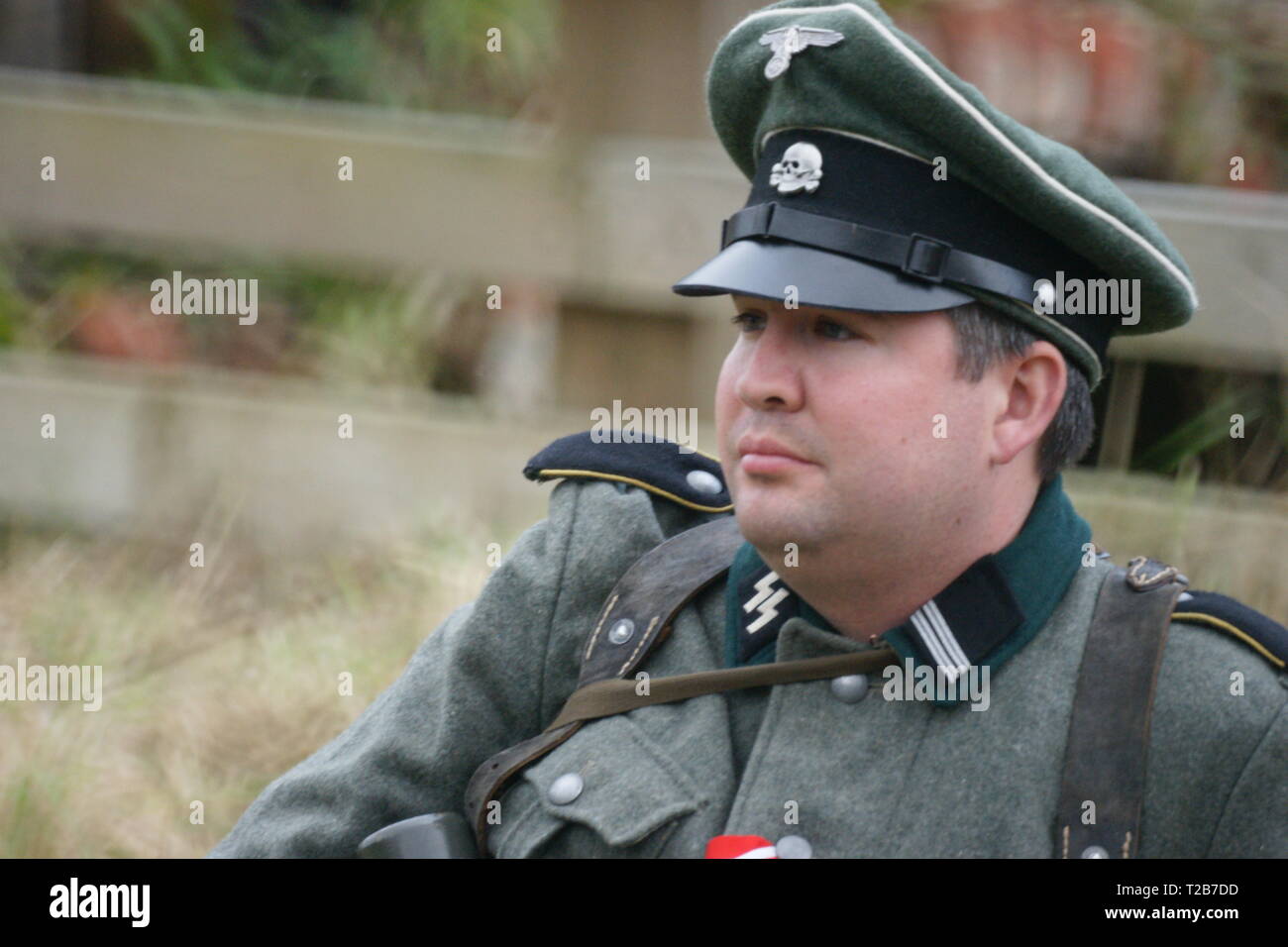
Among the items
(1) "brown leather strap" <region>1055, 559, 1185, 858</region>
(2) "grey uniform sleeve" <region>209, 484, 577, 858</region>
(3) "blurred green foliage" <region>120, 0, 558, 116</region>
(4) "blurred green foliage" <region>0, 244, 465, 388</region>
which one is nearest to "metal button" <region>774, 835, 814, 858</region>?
(1) "brown leather strap" <region>1055, 559, 1185, 858</region>

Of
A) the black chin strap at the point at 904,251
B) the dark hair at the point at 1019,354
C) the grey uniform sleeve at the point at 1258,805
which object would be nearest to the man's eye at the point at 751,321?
the black chin strap at the point at 904,251

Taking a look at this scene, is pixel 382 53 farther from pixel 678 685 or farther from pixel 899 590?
pixel 899 590

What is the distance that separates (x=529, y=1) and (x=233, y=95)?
1.18 metres

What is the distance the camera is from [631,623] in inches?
90.4

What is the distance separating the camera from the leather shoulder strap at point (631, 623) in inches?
89.3

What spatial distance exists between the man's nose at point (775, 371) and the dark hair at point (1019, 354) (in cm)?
20

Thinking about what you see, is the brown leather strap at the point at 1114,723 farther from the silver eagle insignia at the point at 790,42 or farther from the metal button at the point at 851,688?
the silver eagle insignia at the point at 790,42

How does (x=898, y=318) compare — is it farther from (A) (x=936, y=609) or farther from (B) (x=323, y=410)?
(B) (x=323, y=410)

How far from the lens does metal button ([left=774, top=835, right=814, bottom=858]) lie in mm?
2072

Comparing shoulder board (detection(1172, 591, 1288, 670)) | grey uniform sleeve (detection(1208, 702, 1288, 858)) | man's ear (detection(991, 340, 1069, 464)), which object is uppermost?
man's ear (detection(991, 340, 1069, 464))

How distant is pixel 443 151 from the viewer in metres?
4.90

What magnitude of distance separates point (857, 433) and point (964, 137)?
0.41 meters

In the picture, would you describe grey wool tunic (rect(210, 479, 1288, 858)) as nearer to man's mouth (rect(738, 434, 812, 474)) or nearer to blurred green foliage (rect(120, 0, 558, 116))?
man's mouth (rect(738, 434, 812, 474))

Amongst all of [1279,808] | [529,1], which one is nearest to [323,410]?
[529,1]
